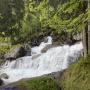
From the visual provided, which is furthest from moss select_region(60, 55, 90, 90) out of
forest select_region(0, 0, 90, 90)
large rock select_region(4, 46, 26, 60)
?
large rock select_region(4, 46, 26, 60)

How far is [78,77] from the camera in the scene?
975cm

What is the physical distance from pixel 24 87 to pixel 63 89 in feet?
4.01

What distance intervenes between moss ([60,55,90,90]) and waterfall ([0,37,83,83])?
11740mm

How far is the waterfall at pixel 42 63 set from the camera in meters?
22.9

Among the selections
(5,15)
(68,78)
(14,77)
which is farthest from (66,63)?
(5,15)

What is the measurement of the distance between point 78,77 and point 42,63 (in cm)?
1470

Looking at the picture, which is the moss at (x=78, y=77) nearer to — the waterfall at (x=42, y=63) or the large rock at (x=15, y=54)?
the waterfall at (x=42, y=63)

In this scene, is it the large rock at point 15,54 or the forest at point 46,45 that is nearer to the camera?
the forest at point 46,45

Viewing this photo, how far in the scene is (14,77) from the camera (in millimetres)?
21703

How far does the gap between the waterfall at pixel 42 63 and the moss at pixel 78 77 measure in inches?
462

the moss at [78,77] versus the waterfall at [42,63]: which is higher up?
the moss at [78,77]

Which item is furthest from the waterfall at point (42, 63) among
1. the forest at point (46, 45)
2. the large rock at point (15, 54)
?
the large rock at point (15, 54)

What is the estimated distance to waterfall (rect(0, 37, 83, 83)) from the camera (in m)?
22.9

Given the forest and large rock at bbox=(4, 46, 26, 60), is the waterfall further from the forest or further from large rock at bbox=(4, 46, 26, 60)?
large rock at bbox=(4, 46, 26, 60)
